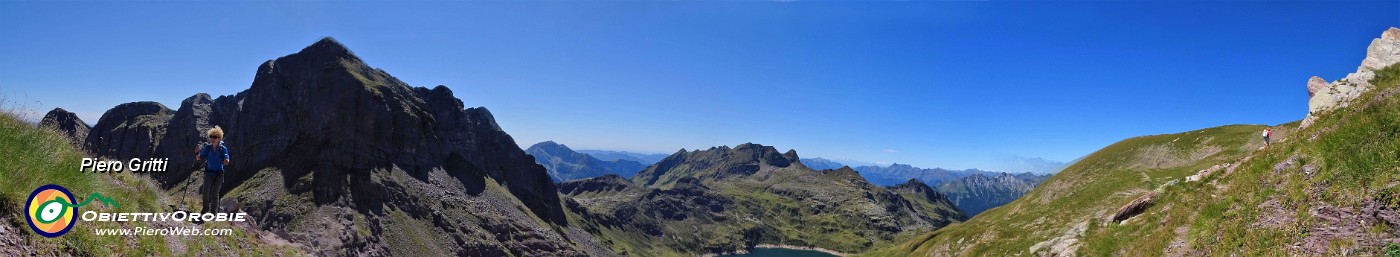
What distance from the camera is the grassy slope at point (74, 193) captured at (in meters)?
13.8

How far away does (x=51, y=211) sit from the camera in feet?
47.3

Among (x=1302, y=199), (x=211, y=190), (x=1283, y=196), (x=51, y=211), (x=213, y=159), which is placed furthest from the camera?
(x=211, y=190)

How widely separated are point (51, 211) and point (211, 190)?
8.89 m

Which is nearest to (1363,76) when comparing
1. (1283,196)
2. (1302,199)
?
(1283,196)

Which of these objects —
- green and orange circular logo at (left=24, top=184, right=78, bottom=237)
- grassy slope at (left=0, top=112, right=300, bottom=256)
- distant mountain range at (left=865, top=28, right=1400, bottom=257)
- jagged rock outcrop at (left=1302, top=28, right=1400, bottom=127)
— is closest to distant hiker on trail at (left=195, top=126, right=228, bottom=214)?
grassy slope at (left=0, top=112, right=300, bottom=256)

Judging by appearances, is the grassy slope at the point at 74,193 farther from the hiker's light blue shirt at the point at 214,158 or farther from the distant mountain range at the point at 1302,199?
the distant mountain range at the point at 1302,199

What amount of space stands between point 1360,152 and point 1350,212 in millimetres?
3515

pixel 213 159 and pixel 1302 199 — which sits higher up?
pixel 213 159

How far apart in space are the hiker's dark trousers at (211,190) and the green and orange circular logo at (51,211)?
598cm

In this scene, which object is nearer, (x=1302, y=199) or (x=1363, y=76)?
(x=1302, y=199)

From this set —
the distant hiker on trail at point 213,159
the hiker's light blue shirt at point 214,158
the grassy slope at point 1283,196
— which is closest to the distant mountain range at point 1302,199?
the grassy slope at point 1283,196

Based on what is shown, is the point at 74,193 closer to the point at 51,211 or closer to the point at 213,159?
the point at 51,211

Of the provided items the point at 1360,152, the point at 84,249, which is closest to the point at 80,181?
the point at 84,249

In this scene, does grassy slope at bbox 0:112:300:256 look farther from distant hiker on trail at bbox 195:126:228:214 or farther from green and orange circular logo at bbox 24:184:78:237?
distant hiker on trail at bbox 195:126:228:214
